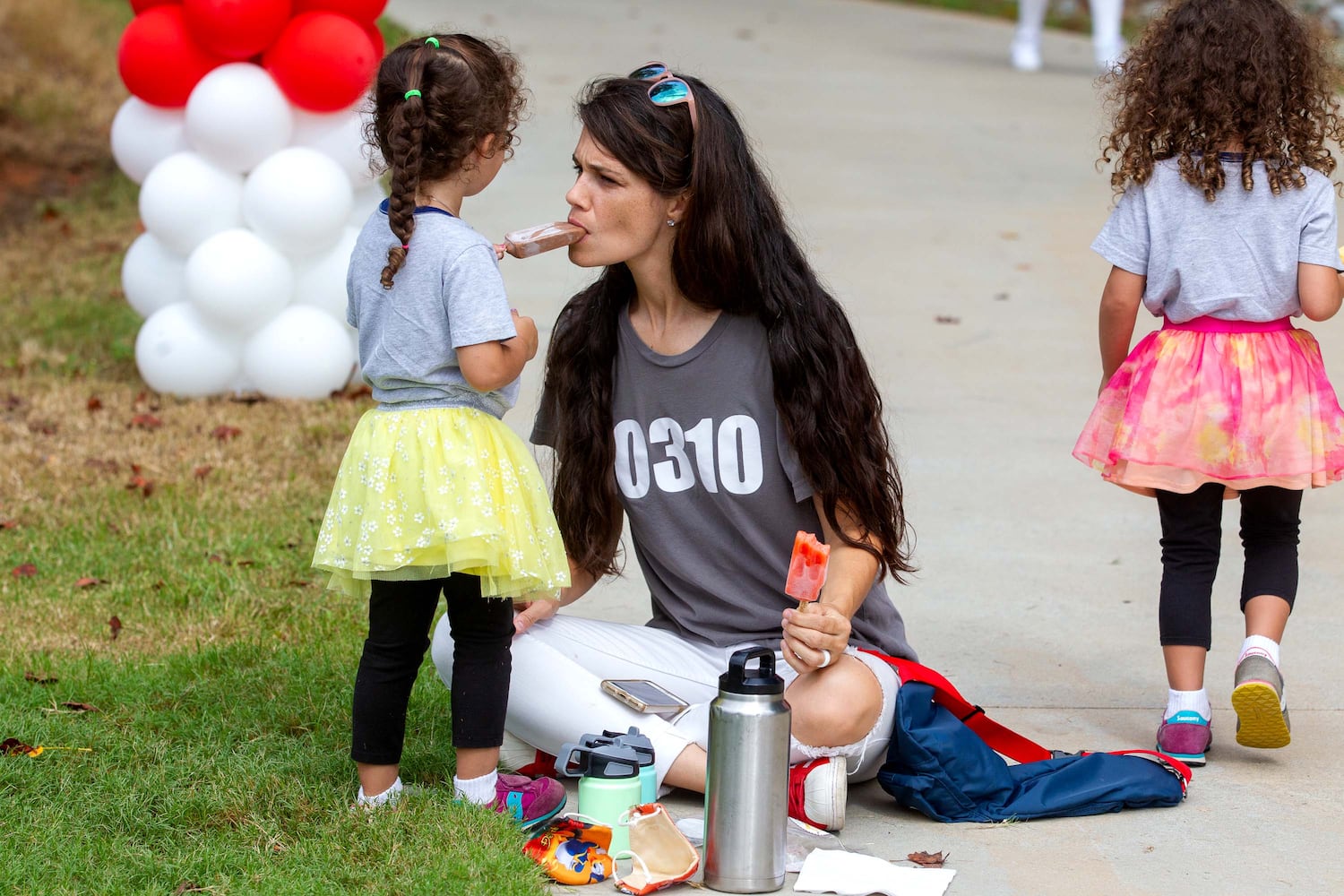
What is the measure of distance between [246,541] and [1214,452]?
9.25ft

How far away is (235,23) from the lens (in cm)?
622

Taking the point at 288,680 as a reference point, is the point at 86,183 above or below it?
above

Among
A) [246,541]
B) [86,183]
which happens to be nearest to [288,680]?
[246,541]

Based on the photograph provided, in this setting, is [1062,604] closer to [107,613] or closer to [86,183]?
[107,613]

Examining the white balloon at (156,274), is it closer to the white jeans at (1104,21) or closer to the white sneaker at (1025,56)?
the white jeans at (1104,21)

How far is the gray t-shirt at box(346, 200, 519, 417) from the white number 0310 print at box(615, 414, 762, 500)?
421 millimetres

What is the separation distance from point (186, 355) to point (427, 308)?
13.2 feet

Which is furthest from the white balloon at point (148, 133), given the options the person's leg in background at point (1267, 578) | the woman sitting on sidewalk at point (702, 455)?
the person's leg in background at point (1267, 578)

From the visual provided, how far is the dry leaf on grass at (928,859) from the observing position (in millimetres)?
2912

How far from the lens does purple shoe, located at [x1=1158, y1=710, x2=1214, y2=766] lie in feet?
11.3

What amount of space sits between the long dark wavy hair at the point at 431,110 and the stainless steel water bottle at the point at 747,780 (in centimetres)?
93

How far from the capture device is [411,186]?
282 centimetres

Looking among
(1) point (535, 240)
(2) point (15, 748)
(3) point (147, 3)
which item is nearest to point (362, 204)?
(3) point (147, 3)

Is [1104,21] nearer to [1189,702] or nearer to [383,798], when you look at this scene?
[1189,702]
